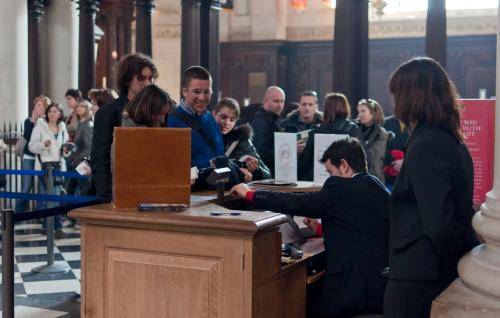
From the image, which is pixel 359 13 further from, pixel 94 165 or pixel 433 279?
pixel 433 279

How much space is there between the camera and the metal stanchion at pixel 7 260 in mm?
3453

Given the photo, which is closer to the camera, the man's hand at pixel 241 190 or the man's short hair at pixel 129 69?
the man's hand at pixel 241 190

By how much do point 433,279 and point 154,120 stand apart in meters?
1.73

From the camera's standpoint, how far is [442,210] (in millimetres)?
2471

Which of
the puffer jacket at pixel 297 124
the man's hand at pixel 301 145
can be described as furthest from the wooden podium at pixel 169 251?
the puffer jacket at pixel 297 124

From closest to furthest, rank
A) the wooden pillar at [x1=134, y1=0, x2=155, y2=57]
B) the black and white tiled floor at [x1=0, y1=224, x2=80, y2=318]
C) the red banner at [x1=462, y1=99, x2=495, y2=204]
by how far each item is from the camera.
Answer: the red banner at [x1=462, y1=99, x2=495, y2=204] < the black and white tiled floor at [x1=0, y1=224, x2=80, y2=318] < the wooden pillar at [x1=134, y1=0, x2=155, y2=57]

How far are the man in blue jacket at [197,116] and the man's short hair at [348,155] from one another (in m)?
0.94

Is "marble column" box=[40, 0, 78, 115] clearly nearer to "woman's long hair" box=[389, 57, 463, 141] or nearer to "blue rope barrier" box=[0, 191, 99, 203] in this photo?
"blue rope barrier" box=[0, 191, 99, 203]

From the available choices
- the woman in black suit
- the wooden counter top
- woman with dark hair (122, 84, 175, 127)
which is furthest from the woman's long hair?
woman with dark hair (122, 84, 175, 127)

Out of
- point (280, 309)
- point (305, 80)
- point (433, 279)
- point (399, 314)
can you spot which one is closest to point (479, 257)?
point (433, 279)

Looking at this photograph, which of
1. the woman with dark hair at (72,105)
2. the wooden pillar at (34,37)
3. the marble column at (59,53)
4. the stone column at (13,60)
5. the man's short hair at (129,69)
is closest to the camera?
the man's short hair at (129,69)

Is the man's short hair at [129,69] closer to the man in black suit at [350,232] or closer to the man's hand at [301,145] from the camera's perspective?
the man in black suit at [350,232]

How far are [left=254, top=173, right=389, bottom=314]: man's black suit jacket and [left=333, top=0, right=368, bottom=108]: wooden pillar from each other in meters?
5.37

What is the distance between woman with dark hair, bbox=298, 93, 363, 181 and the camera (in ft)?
21.1
